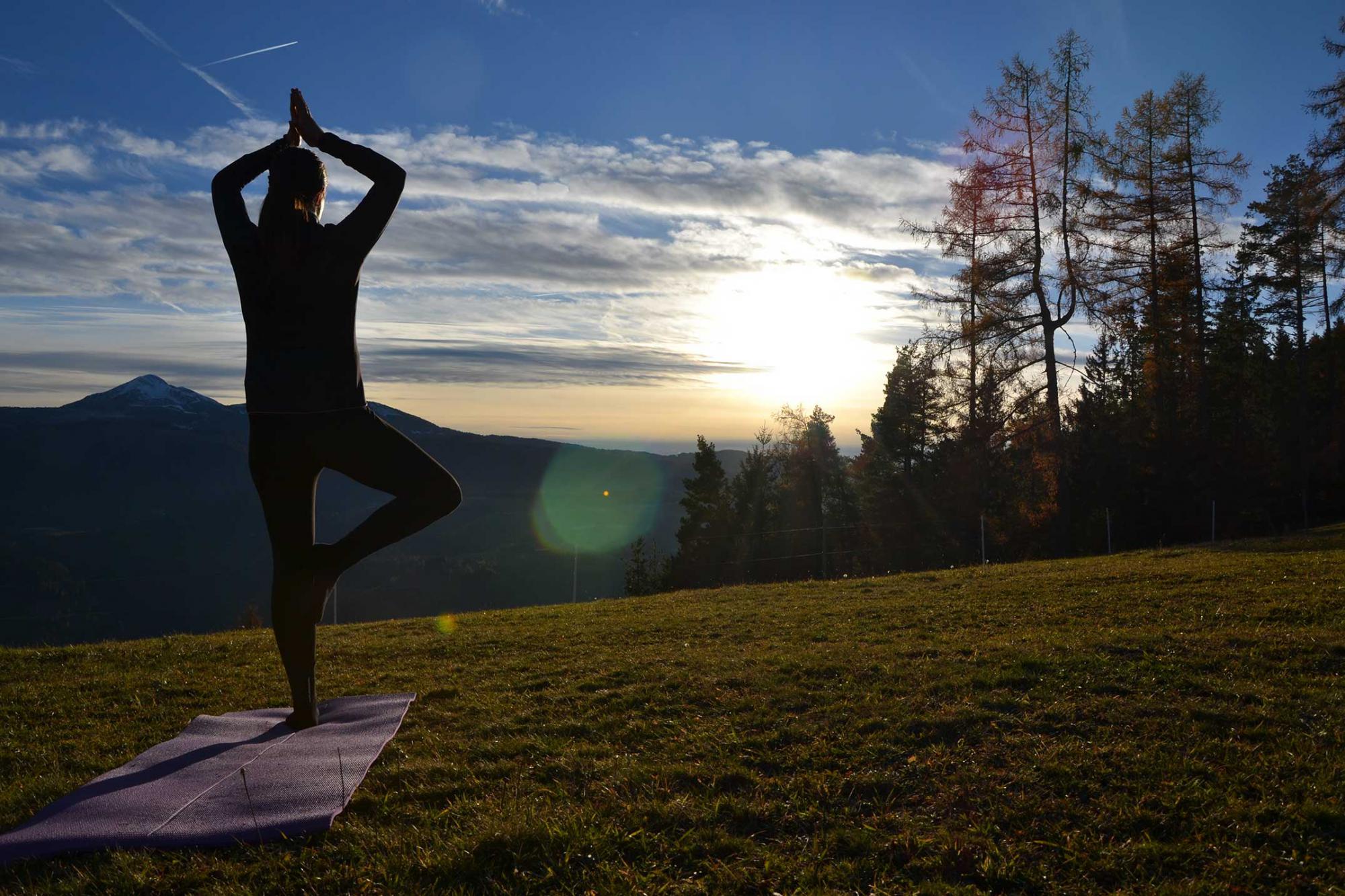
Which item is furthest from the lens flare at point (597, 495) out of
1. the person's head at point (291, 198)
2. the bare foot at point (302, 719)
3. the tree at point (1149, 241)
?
the person's head at point (291, 198)

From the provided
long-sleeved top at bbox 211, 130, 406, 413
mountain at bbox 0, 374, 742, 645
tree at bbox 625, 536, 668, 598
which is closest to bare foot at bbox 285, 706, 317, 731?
long-sleeved top at bbox 211, 130, 406, 413

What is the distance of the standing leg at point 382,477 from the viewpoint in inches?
127

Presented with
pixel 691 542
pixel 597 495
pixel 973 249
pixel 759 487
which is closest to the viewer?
pixel 973 249

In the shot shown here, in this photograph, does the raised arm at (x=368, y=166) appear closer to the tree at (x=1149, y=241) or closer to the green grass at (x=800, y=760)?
the green grass at (x=800, y=760)

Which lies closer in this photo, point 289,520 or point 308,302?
point 308,302

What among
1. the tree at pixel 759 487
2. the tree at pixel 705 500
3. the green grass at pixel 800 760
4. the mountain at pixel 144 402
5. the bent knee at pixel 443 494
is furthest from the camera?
the mountain at pixel 144 402

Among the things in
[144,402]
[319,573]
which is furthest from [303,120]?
[144,402]

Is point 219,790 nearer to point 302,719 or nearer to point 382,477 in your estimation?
point 302,719

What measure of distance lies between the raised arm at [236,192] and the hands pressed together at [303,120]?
0.46 ft

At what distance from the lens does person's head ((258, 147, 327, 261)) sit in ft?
10.5

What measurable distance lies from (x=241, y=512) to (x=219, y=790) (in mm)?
95020

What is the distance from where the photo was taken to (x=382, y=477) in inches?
129

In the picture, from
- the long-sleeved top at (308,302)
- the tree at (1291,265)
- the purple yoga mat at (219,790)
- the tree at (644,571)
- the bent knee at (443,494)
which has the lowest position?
the tree at (644,571)

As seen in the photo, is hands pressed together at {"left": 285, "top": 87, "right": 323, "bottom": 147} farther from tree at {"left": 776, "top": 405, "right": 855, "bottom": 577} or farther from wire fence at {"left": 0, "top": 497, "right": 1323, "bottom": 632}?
tree at {"left": 776, "top": 405, "right": 855, "bottom": 577}
